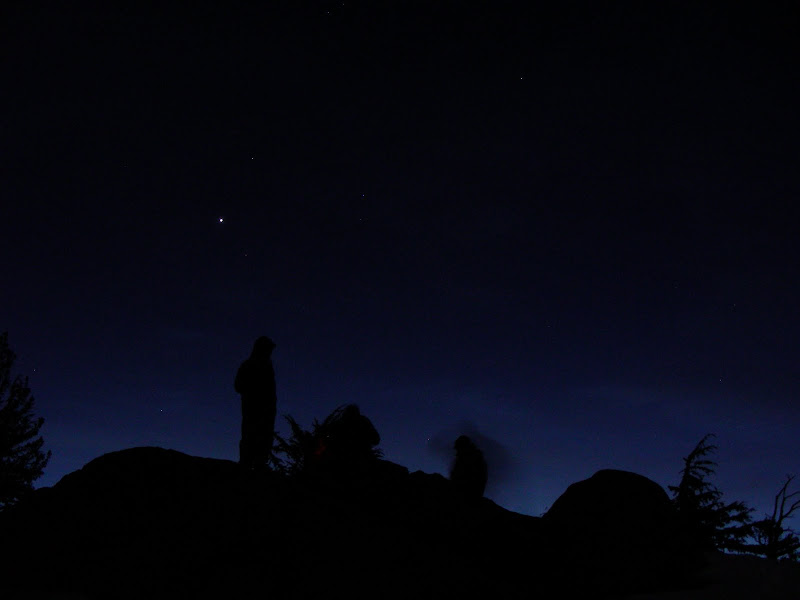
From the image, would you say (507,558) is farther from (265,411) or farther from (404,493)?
(265,411)

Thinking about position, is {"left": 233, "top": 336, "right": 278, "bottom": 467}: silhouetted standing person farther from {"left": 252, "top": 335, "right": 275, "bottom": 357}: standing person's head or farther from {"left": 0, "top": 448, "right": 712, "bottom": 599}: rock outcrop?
{"left": 0, "top": 448, "right": 712, "bottom": 599}: rock outcrop

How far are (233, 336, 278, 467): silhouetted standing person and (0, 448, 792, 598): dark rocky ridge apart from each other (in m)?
0.82

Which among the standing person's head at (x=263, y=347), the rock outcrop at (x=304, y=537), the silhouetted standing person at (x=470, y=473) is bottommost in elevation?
the rock outcrop at (x=304, y=537)

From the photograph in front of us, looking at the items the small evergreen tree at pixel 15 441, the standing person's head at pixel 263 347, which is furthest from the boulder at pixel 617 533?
the small evergreen tree at pixel 15 441

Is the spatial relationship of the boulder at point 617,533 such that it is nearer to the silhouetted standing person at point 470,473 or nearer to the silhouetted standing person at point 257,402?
the silhouetted standing person at point 470,473

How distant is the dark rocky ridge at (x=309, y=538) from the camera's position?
7230 millimetres

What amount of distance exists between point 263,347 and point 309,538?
3.61 metres

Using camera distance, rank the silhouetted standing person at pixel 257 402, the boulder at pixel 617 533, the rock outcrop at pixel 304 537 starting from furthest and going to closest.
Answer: the silhouetted standing person at pixel 257 402 → the boulder at pixel 617 533 → the rock outcrop at pixel 304 537

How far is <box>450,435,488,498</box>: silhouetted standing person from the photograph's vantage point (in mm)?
11750

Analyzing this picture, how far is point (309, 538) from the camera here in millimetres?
8273

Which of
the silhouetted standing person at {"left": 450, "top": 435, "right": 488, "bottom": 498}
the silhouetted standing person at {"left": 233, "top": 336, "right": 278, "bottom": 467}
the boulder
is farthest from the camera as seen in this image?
the silhouetted standing person at {"left": 450, "top": 435, "right": 488, "bottom": 498}

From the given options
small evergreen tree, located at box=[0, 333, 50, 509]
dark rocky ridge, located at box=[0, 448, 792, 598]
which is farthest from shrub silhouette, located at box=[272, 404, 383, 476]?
small evergreen tree, located at box=[0, 333, 50, 509]

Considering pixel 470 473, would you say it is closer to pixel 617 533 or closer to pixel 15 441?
pixel 617 533

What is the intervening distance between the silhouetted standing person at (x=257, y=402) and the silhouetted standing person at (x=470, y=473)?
155 inches
